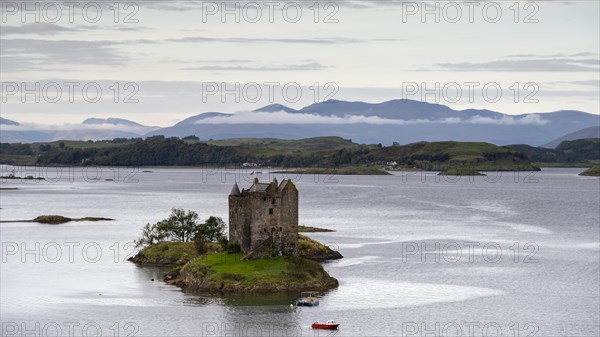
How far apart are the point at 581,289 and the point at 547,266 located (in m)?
18.7

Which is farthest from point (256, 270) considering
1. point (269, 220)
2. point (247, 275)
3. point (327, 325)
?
point (327, 325)

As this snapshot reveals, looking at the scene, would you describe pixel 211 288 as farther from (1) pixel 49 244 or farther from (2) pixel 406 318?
(1) pixel 49 244

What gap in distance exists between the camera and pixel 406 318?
90375 millimetres

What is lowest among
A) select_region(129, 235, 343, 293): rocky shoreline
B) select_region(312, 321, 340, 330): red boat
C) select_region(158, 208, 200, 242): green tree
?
select_region(312, 321, 340, 330): red boat

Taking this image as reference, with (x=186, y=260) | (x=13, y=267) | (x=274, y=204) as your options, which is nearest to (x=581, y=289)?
(x=274, y=204)

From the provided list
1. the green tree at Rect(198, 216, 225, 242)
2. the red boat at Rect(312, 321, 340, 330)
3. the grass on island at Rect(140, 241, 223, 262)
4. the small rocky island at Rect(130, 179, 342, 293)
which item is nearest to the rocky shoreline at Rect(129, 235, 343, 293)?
the small rocky island at Rect(130, 179, 342, 293)

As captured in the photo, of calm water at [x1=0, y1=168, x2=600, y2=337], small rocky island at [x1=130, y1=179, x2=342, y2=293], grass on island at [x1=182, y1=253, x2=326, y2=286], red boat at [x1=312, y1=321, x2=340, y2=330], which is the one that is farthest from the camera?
small rocky island at [x1=130, y1=179, x2=342, y2=293]

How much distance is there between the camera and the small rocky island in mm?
100562

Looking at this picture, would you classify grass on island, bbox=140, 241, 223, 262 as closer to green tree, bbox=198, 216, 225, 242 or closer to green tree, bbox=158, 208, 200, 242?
green tree, bbox=198, 216, 225, 242

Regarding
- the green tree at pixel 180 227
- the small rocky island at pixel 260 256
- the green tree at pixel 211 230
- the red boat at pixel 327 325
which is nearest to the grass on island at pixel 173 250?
the green tree at pixel 211 230

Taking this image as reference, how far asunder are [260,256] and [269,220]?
4052mm

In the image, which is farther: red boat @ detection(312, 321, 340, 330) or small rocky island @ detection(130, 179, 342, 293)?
small rocky island @ detection(130, 179, 342, 293)

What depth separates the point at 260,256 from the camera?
104562mm

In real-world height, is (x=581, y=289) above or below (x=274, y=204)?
below
